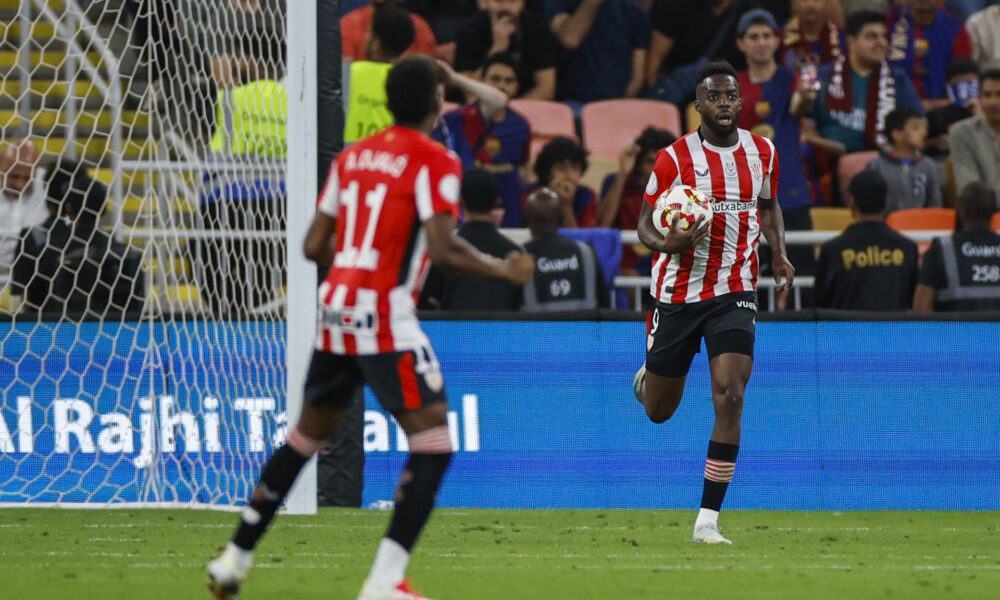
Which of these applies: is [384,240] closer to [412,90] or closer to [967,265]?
[412,90]

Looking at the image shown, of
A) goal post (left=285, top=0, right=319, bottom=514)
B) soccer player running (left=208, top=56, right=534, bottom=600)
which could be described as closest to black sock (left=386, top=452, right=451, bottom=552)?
soccer player running (left=208, top=56, right=534, bottom=600)

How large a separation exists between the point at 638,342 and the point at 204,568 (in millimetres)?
4416

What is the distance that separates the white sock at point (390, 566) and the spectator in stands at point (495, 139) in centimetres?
765

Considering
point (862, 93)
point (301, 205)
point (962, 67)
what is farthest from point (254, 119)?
point (962, 67)

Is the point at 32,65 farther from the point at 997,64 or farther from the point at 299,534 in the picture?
the point at 997,64

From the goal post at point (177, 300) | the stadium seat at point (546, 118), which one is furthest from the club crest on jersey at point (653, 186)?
the stadium seat at point (546, 118)

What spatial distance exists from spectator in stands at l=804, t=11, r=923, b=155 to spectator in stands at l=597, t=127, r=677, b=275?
1.99m

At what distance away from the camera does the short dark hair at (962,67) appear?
46.3 feet

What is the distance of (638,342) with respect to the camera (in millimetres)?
10289

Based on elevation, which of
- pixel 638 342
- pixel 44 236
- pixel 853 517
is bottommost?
pixel 853 517

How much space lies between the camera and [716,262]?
7945 millimetres

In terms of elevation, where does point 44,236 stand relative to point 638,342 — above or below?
above

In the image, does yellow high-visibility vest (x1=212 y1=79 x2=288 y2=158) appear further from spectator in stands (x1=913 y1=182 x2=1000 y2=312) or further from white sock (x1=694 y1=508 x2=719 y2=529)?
spectator in stands (x1=913 y1=182 x2=1000 y2=312)

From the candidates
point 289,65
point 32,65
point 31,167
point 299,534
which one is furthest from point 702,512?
point 32,65
